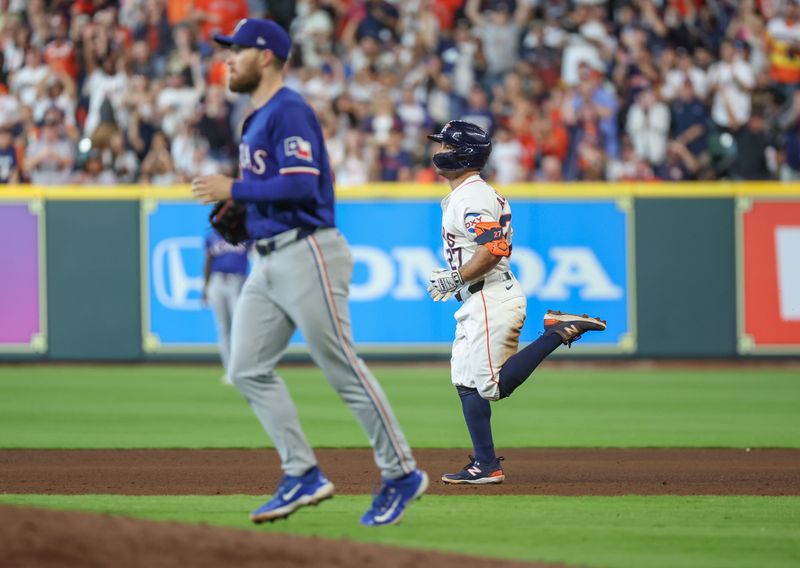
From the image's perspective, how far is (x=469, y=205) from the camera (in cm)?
817

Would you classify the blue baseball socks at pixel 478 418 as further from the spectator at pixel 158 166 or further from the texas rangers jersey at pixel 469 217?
the spectator at pixel 158 166

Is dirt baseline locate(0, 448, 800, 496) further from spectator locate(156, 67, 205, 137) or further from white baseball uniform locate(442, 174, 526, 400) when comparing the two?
spectator locate(156, 67, 205, 137)

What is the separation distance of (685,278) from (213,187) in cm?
1217

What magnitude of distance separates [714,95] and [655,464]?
1055cm

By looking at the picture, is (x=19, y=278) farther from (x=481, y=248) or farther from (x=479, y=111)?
(x=481, y=248)

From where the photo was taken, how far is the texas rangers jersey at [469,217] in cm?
814

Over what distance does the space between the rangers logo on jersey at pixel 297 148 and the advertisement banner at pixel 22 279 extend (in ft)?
40.3

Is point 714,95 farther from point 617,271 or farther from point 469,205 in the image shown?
point 469,205

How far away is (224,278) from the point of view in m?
15.3

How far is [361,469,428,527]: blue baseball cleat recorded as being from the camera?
6.46 metres

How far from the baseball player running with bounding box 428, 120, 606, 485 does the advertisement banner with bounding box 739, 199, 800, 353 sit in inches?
374

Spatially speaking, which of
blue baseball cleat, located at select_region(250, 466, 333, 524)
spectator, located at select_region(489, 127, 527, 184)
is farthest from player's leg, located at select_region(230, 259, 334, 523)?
spectator, located at select_region(489, 127, 527, 184)

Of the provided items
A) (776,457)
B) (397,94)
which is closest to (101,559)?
(776,457)

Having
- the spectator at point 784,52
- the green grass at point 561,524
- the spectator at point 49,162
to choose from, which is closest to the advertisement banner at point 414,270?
the spectator at point 49,162
